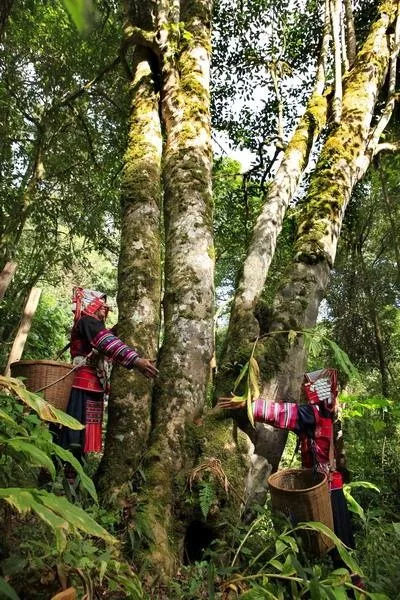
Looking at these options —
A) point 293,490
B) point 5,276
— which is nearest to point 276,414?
point 293,490

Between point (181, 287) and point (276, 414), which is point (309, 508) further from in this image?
point (181, 287)

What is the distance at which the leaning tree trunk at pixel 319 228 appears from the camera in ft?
13.5

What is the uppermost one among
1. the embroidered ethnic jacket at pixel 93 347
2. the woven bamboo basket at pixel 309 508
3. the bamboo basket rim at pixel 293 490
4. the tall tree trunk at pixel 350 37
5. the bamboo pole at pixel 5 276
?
the tall tree trunk at pixel 350 37

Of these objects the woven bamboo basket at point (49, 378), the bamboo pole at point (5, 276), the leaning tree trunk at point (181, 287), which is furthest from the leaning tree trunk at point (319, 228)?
the bamboo pole at point (5, 276)

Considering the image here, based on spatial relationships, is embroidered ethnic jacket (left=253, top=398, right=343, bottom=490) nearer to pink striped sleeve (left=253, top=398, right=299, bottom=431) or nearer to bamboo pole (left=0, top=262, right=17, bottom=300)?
pink striped sleeve (left=253, top=398, right=299, bottom=431)

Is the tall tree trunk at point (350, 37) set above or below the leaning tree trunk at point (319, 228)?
above

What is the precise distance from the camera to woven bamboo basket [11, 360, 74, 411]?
3.56 meters

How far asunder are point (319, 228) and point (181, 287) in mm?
1759

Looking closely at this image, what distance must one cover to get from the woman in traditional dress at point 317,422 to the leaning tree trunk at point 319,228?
329mm

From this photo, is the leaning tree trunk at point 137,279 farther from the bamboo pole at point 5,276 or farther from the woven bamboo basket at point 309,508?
the bamboo pole at point 5,276

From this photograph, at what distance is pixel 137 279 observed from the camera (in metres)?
3.96

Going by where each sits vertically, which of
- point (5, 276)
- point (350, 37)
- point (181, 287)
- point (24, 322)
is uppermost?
point (350, 37)

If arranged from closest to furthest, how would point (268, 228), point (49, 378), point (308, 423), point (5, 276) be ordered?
point (49, 378), point (308, 423), point (268, 228), point (5, 276)

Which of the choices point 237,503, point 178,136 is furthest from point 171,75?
point 237,503
